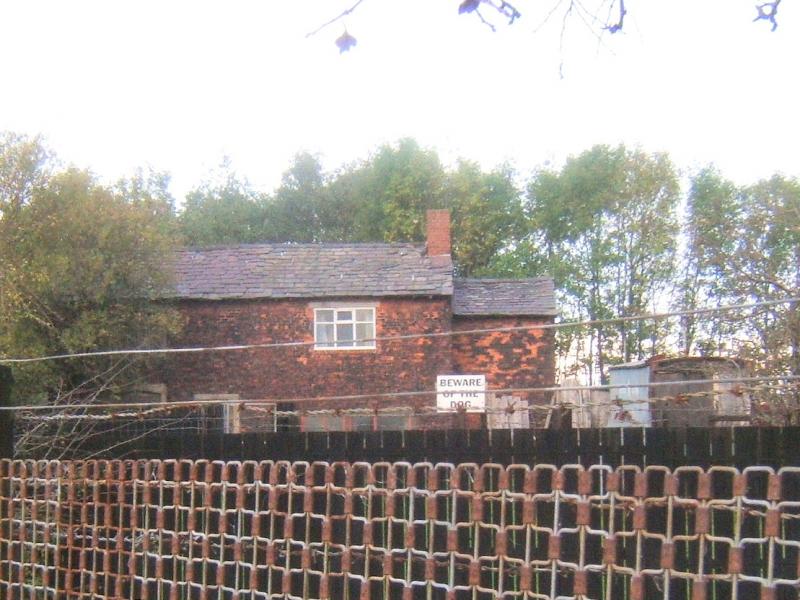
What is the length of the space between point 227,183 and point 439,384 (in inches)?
1110

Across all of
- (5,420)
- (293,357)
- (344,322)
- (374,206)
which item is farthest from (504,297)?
(5,420)

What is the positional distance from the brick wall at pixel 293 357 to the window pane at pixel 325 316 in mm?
195

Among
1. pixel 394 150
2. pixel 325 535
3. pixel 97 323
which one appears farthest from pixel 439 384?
pixel 394 150

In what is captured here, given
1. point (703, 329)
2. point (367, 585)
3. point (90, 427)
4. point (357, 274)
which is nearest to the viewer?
point (367, 585)

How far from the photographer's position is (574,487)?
20.4 feet

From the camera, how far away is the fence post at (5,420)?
727 centimetres

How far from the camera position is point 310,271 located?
2336cm

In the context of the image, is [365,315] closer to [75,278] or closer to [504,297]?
[504,297]

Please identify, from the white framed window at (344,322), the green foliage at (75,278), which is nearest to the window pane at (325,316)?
the white framed window at (344,322)

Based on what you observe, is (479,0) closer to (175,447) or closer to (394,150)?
(175,447)

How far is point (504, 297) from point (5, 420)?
16.8m

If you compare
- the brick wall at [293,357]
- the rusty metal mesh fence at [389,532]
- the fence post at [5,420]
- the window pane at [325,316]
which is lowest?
the rusty metal mesh fence at [389,532]

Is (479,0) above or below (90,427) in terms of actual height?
above

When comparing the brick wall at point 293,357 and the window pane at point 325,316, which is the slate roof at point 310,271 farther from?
the window pane at point 325,316
